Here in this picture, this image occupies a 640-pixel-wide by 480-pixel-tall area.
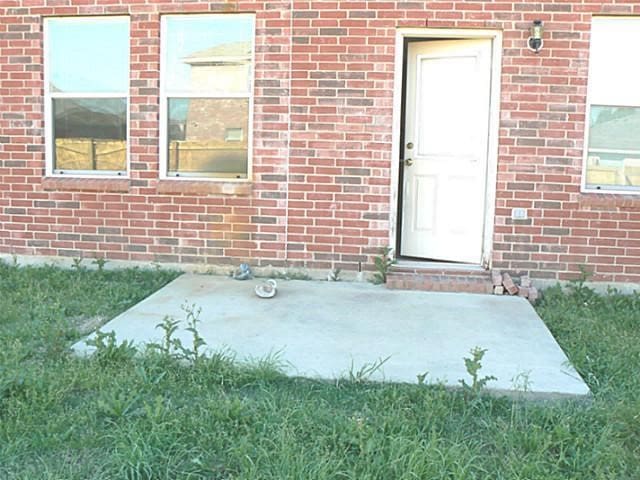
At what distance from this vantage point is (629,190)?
5.75 metres

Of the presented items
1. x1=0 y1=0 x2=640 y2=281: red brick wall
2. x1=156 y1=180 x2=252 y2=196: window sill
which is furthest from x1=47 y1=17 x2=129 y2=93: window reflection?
x1=156 y1=180 x2=252 y2=196: window sill

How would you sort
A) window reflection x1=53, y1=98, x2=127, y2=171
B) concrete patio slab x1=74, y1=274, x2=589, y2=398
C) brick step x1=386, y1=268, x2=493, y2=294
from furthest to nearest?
window reflection x1=53, y1=98, x2=127, y2=171 < brick step x1=386, y1=268, x2=493, y2=294 < concrete patio slab x1=74, y1=274, x2=589, y2=398

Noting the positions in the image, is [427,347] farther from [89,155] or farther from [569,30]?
[89,155]

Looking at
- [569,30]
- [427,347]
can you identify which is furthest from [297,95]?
[427,347]

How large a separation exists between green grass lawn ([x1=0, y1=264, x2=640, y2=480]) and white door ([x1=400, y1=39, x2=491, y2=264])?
2.25 meters

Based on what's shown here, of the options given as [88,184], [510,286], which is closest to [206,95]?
[88,184]

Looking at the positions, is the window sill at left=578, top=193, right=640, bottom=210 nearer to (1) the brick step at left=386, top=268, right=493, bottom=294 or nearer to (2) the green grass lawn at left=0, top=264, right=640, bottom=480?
(1) the brick step at left=386, top=268, right=493, bottom=294

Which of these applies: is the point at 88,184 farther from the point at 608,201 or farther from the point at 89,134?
the point at 608,201

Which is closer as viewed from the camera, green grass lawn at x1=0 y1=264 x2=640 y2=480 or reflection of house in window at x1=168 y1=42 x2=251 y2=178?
green grass lawn at x1=0 y1=264 x2=640 y2=480

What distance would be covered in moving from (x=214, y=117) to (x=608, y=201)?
3875mm

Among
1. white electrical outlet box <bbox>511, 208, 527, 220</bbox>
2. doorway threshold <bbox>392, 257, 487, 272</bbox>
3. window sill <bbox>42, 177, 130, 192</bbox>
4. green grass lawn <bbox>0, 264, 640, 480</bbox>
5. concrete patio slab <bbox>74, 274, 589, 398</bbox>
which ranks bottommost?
green grass lawn <bbox>0, 264, 640, 480</bbox>

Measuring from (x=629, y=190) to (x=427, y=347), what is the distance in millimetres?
3049

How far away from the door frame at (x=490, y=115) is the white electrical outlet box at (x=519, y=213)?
0.19 m

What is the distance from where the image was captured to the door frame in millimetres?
5699
